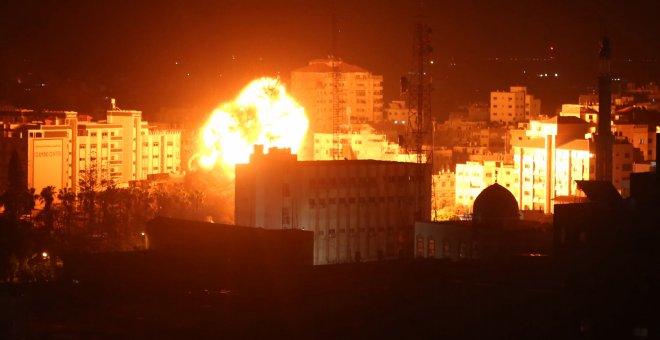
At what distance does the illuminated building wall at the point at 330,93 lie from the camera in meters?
69.3

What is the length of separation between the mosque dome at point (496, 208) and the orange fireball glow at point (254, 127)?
15.0 m

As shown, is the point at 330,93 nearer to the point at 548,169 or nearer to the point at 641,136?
the point at 641,136

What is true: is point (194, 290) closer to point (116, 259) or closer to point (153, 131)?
point (116, 259)

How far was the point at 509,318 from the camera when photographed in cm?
2122

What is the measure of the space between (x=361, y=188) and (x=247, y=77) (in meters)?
32.4

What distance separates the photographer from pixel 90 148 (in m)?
58.7

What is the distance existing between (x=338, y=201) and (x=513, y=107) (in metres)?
36.7

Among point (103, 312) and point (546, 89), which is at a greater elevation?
point (546, 89)

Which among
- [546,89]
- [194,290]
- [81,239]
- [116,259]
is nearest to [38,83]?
[546,89]

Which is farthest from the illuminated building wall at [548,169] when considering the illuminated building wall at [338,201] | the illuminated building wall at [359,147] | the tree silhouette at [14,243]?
the tree silhouette at [14,243]

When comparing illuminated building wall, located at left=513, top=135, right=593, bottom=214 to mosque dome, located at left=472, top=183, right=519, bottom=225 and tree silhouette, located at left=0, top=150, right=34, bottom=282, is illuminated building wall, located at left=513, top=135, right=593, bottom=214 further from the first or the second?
mosque dome, located at left=472, top=183, right=519, bottom=225

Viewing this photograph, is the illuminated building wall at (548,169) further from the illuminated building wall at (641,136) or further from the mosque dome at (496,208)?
the mosque dome at (496,208)

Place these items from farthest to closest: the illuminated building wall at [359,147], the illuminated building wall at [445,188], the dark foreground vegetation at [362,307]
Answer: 1. the illuminated building wall at [359,147]
2. the illuminated building wall at [445,188]
3. the dark foreground vegetation at [362,307]

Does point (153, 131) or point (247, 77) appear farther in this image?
point (247, 77)
